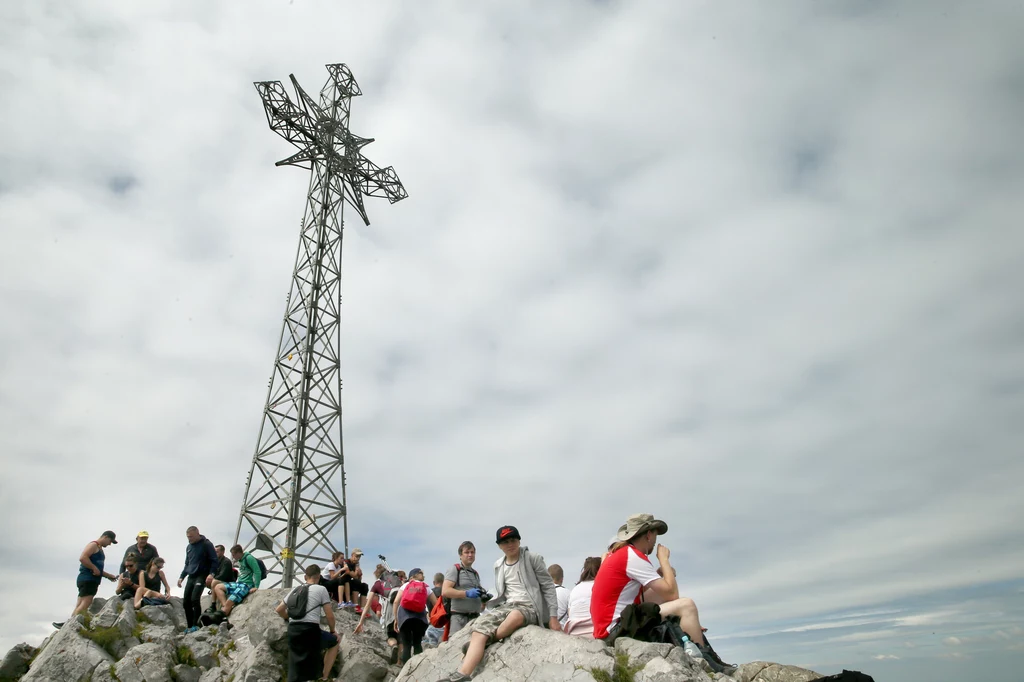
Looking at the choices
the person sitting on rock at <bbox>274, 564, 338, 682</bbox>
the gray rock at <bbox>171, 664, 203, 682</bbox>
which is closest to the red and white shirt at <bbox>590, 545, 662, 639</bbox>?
the person sitting on rock at <bbox>274, 564, 338, 682</bbox>

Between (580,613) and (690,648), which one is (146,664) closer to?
(580,613)

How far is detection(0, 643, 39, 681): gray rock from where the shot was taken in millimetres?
13539

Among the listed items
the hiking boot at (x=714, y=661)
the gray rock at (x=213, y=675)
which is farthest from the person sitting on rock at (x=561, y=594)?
the gray rock at (x=213, y=675)

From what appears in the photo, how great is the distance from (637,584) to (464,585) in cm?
325

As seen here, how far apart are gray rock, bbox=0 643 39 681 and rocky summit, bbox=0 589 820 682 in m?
0.02

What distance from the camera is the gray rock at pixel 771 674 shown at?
26.3 feet

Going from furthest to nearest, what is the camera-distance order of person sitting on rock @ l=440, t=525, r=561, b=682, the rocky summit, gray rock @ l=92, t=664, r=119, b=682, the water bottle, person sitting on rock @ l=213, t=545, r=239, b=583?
1. person sitting on rock @ l=213, t=545, r=239, b=583
2. gray rock @ l=92, t=664, r=119, b=682
3. the rocky summit
4. person sitting on rock @ l=440, t=525, r=561, b=682
5. the water bottle

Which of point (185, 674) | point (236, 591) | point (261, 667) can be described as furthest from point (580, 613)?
point (236, 591)

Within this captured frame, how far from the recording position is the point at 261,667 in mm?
12133

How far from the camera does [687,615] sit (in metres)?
7.54

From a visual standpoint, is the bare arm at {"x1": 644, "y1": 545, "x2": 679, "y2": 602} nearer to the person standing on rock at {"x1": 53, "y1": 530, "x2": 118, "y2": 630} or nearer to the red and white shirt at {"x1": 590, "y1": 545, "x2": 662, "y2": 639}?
the red and white shirt at {"x1": 590, "y1": 545, "x2": 662, "y2": 639}

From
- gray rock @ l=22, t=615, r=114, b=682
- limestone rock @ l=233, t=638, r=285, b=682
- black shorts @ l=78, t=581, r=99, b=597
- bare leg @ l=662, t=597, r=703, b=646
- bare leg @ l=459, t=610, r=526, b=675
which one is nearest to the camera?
bare leg @ l=662, t=597, r=703, b=646

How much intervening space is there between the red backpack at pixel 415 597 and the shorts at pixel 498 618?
4.12 m

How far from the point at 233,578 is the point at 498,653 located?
11320 millimetres
